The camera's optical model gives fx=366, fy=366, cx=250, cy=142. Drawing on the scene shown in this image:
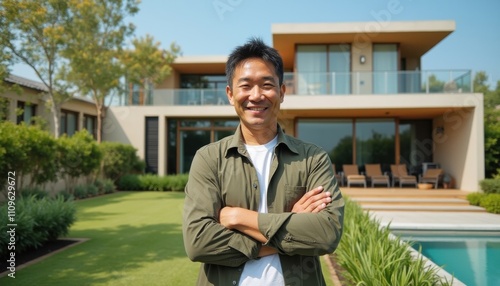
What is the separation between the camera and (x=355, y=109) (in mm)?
13633

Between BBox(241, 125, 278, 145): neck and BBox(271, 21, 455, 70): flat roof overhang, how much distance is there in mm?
12491

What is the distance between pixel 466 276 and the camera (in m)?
5.22

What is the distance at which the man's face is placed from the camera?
1852 millimetres

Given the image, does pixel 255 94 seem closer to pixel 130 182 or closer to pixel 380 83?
pixel 380 83

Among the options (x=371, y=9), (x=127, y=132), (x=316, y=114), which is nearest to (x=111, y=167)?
(x=127, y=132)

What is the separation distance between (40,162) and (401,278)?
32.9 ft

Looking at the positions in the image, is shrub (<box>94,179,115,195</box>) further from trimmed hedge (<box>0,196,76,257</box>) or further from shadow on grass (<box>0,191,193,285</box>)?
trimmed hedge (<box>0,196,76,257</box>)

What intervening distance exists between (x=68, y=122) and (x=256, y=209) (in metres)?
17.2

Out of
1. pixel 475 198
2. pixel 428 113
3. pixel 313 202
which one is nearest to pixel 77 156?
pixel 313 202

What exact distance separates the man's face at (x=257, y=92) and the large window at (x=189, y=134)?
1555 centimetres

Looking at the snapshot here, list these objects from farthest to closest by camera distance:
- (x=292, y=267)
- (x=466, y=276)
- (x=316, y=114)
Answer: (x=316, y=114), (x=466, y=276), (x=292, y=267)

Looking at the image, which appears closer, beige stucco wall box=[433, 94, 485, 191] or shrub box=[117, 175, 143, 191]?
beige stucco wall box=[433, 94, 485, 191]

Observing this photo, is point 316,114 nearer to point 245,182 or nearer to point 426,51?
point 426,51

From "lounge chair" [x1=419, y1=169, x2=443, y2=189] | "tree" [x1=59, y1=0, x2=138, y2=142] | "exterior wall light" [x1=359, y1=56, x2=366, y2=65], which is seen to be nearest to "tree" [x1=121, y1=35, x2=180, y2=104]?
"tree" [x1=59, y1=0, x2=138, y2=142]
